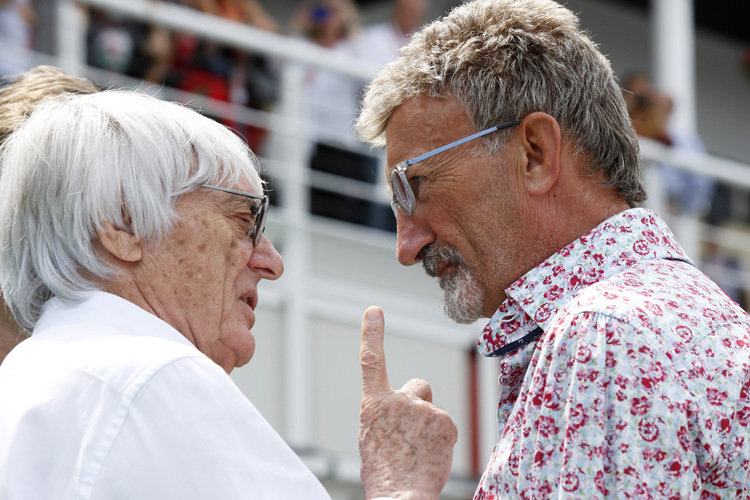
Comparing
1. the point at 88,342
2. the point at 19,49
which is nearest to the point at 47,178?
the point at 88,342

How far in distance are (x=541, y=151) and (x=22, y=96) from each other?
1.57 meters

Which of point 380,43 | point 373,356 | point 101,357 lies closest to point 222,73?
point 380,43

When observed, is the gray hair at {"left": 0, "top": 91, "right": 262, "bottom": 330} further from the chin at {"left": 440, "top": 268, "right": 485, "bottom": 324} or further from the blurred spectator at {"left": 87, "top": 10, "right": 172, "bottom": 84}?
the blurred spectator at {"left": 87, "top": 10, "right": 172, "bottom": 84}

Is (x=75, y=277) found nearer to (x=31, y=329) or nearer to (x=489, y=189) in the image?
(x=31, y=329)

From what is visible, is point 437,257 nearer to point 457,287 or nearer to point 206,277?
point 457,287

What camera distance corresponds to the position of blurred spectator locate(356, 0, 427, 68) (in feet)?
26.7

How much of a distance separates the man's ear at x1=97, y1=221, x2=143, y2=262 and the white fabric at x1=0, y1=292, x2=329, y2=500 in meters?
0.29

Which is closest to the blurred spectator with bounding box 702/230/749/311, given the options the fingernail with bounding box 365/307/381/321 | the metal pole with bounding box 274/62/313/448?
the metal pole with bounding box 274/62/313/448

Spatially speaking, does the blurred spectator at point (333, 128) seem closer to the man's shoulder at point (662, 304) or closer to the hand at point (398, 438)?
the hand at point (398, 438)

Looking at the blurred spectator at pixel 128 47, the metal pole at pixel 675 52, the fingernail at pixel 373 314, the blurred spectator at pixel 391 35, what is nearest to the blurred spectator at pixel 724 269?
the metal pole at pixel 675 52

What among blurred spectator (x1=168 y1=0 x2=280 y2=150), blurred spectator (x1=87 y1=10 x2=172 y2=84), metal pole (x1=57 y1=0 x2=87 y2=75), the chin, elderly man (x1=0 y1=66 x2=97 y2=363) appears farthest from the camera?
blurred spectator (x1=168 y1=0 x2=280 y2=150)

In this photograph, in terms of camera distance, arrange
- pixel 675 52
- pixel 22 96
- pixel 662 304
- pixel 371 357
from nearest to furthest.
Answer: pixel 662 304 < pixel 371 357 < pixel 22 96 < pixel 675 52

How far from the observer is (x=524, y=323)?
275 centimetres

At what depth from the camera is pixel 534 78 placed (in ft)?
9.49
